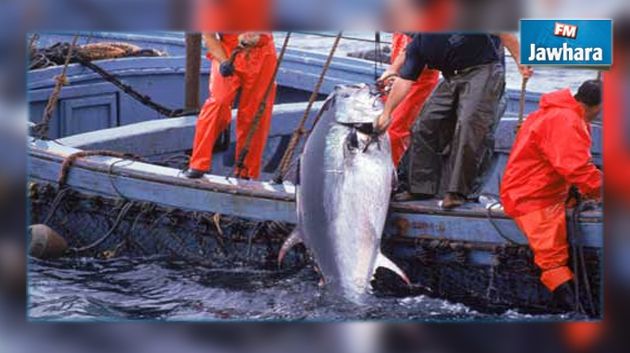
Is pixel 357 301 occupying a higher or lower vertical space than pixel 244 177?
lower

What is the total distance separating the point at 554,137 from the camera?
7.52m

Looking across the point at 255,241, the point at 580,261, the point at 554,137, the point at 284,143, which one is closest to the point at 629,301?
the point at 580,261

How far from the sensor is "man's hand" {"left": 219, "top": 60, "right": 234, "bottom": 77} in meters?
8.66

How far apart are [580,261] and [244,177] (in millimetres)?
2308

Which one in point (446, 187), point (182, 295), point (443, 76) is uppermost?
point (443, 76)

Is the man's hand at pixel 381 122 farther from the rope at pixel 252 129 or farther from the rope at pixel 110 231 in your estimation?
the rope at pixel 110 231

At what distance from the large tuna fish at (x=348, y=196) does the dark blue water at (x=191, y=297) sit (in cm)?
15

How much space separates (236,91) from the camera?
350 inches

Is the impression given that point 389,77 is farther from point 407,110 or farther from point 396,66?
point 407,110

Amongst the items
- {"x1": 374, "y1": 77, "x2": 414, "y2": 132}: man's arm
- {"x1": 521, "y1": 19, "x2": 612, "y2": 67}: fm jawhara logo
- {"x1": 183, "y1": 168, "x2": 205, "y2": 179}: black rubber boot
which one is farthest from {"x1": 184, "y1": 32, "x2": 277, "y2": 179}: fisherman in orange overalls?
{"x1": 521, "y1": 19, "x2": 612, "y2": 67}: fm jawhara logo

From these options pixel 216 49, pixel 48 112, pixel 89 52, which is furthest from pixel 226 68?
pixel 89 52

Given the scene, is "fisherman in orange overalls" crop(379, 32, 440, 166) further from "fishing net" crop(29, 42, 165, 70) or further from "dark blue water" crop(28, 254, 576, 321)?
"fishing net" crop(29, 42, 165, 70)

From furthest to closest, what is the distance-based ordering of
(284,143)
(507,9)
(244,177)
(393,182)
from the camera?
(284,143) → (244,177) → (393,182) → (507,9)

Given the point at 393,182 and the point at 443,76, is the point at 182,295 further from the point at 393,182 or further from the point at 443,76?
the point at 443,76
